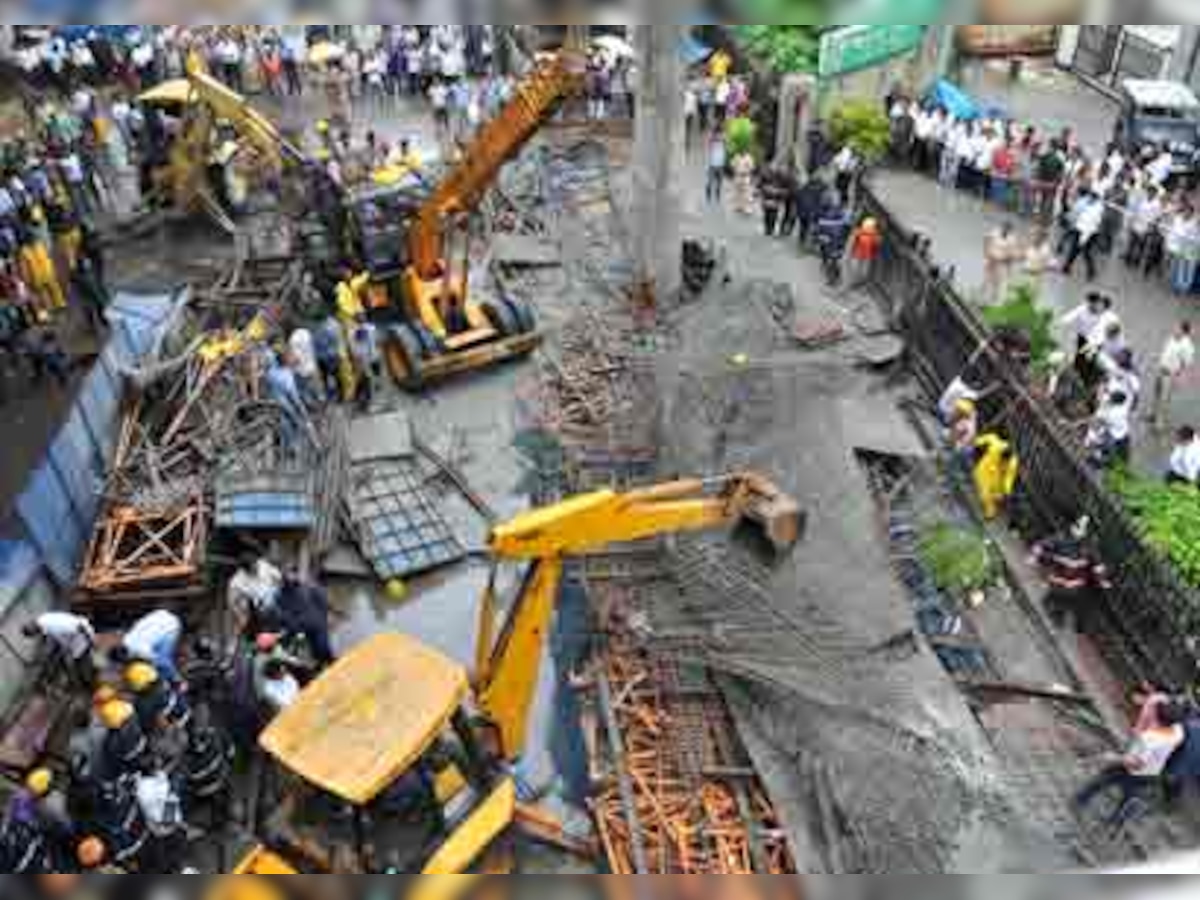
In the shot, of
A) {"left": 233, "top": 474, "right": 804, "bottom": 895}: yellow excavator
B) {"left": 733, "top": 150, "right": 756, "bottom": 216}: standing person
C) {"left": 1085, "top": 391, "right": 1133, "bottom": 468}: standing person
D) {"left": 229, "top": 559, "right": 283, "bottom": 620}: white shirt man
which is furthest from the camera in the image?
{"left": 733, "top": 150, "right": 756, "bottom": 216}: standing person

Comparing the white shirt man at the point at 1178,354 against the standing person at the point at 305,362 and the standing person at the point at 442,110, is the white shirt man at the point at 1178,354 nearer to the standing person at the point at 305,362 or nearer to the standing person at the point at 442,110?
the standing person at the point at 305,362

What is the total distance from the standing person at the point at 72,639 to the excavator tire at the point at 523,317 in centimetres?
721

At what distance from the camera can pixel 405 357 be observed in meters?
15.1

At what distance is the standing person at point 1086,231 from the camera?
55.1 ft

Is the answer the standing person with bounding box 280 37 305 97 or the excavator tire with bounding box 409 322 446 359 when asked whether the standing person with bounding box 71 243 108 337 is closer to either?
the excavator tire with bounding box 409 322 446 359

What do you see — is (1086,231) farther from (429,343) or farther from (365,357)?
(365,357)

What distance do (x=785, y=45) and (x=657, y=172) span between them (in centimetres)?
877

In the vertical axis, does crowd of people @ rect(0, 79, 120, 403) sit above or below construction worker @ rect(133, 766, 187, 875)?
above

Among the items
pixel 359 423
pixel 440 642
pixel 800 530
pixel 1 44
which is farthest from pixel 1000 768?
pixel 1 44

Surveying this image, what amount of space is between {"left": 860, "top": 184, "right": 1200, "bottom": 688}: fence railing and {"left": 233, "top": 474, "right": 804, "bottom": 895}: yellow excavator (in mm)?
5166

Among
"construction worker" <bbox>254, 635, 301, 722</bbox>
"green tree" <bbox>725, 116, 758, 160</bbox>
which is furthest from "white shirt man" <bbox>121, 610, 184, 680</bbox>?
"green tree" <bbox>725, 116, 758, 160</bbox>

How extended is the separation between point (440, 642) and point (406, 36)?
58.3 ft

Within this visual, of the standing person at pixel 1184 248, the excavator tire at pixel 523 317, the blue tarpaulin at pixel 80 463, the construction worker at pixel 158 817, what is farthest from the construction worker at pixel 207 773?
the standing person at pixel 1184 248

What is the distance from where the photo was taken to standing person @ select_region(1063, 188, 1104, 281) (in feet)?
55.1
